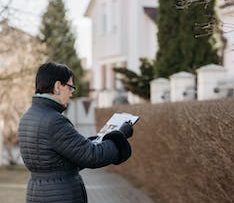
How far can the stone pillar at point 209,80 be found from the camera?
15766 millimetres

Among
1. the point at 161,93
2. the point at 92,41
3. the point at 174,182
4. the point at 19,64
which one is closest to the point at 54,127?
the point at 174,182

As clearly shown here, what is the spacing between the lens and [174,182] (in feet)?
36.6

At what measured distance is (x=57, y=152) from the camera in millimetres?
4879

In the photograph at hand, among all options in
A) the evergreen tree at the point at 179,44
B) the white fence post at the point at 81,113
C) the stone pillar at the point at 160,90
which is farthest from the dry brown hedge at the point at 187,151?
the white fence post at the point at 81,113

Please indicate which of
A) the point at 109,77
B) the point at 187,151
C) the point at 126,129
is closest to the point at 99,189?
the point at 187,151

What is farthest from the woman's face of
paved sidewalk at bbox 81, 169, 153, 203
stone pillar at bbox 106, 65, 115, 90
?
stone pillar at bbox 106, 65, 115, 90

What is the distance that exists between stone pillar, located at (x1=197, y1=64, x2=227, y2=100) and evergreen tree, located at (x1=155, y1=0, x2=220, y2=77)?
169 inches

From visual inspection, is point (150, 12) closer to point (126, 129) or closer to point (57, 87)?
point (126, 129)

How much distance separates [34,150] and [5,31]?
15599mm

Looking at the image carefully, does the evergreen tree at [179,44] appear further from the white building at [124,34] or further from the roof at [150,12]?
the roof at [150,12]

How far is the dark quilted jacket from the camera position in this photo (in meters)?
4.83

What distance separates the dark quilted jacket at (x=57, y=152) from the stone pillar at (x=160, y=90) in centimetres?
1482

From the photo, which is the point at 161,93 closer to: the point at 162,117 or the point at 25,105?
the point at 25,105

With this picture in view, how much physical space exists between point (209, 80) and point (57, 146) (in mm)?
11301
